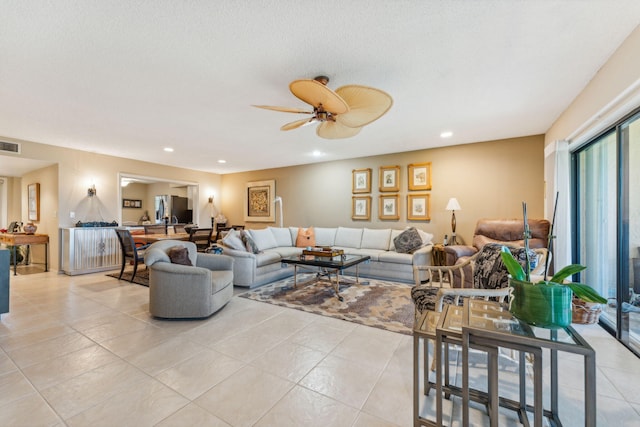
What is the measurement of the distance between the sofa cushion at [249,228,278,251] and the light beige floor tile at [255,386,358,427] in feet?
11.5

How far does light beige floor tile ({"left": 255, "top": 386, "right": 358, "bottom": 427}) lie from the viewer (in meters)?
1.46

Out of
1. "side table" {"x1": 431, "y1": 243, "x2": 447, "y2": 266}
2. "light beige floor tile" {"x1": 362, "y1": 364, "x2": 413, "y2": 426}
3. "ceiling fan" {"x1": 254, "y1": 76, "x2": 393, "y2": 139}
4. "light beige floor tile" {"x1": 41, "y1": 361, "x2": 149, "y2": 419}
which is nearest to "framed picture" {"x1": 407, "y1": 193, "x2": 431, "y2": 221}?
"side table" {"x1": 431, "y1": 243, "x2": 447, "y2": 266}

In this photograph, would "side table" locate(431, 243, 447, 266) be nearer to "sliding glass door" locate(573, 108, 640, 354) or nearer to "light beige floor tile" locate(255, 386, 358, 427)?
"sliding glass door" locate(573, 108, 640, 354)

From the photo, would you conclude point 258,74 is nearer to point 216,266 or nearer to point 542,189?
point 216,266

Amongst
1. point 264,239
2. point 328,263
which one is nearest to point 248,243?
point 264,239

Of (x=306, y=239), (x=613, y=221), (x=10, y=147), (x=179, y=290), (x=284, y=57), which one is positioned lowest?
(x=179, y=290)

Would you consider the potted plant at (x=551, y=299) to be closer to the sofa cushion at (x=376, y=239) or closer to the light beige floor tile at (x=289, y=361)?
the light beige floor tile at (x=289, y=361)

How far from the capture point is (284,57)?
221cm

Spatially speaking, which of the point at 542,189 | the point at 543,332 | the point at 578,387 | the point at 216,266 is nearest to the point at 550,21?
the point at 543,332

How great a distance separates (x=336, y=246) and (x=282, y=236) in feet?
3.92

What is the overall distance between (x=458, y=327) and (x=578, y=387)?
1201 millimetres

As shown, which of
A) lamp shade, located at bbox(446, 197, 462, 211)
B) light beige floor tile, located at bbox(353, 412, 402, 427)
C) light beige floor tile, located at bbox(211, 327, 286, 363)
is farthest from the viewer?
lamp shade, located at bbox(446, 197, 462, 211)

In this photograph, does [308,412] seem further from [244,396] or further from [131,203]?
[131,203]

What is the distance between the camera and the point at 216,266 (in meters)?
3.54
